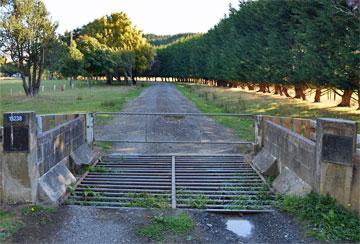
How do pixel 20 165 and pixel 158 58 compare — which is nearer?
pixel 20 165

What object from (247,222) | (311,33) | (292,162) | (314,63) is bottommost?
(247,222)

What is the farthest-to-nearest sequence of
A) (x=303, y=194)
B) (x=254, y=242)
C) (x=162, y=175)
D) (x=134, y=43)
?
(x=134, y=43)
(x=162, y=175)
(x=303, y=194)
(x=254, y=242)

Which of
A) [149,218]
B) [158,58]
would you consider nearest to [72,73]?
[149,218]

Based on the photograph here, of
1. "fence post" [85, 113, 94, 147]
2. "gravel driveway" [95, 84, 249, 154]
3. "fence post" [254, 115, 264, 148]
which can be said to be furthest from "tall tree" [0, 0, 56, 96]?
"fence post" [254, 115, 264, 148]

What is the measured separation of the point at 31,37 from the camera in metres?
32.8

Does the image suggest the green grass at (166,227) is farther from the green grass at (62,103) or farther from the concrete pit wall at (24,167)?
the green grass at (62,103)

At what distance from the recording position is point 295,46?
95.1 ft

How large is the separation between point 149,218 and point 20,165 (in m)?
2.21

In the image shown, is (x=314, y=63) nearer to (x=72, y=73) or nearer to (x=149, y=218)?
(x=149, y=218)

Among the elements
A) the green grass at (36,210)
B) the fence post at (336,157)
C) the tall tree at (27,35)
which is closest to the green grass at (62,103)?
the tall tree at (27,35)

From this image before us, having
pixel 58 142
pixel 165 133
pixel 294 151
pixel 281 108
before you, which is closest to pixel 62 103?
pixel 281 108

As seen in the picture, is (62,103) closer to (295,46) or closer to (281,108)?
(281,108)

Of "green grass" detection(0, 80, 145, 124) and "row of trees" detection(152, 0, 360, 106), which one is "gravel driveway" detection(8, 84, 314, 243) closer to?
"row of trees" detection(152, 0, 360, 106)

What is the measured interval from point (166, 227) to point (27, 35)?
98.7ft
